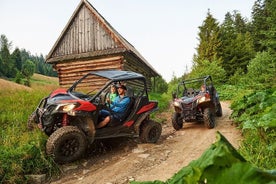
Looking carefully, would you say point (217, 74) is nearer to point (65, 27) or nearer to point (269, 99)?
point (65, 27)

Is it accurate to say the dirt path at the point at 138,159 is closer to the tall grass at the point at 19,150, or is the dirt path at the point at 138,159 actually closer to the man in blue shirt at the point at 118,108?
the tall grass at the point at 19,150

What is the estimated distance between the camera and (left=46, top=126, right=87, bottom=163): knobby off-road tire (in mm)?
5242

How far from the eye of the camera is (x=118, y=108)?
21.9ft

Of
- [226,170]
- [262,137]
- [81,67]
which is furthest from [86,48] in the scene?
[226,170]

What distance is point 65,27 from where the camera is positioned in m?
16.6

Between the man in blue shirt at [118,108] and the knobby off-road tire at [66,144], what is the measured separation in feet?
2.62

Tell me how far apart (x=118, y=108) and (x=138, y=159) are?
1.42 metres

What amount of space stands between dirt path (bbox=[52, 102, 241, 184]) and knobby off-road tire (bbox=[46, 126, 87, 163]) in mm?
233

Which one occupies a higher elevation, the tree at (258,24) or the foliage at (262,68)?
the tree at (258,24)

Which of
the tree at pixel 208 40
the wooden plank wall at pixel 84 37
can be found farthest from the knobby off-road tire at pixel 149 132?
the tree at pixel 208 40

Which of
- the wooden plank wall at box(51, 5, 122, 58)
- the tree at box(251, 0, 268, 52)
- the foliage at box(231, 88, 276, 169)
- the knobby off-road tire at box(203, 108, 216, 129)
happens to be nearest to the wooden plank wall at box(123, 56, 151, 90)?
the wooden plank wall at box(51, 5, 122, 58)

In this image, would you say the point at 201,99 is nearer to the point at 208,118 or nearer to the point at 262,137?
the point at 208,118

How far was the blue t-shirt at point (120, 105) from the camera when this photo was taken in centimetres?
666

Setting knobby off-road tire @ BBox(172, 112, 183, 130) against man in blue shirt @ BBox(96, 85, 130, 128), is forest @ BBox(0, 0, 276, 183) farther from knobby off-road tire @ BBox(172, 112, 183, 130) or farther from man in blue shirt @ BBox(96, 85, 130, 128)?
knobby off-road tire @ BBox(172, 112, 183, 130)
